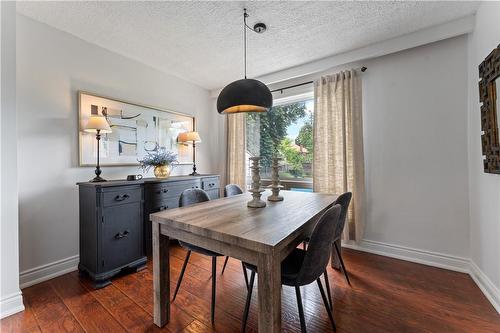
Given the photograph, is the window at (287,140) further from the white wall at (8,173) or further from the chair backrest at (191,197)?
the white wall at (8,173)

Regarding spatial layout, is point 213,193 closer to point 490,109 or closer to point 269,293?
point 269,293

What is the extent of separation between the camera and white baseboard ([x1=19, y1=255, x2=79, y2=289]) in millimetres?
2041

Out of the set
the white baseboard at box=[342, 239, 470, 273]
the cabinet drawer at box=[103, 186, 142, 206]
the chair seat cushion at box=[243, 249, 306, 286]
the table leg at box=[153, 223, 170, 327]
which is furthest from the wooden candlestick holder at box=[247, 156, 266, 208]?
the white baseboard at box=[342, 239, 470, 273]

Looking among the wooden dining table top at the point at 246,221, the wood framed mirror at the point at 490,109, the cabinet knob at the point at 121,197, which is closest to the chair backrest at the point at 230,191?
the wooden dining table top at the point at 246,221

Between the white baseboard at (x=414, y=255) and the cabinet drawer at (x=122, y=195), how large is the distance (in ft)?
8.86

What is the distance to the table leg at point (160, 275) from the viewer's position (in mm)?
1502

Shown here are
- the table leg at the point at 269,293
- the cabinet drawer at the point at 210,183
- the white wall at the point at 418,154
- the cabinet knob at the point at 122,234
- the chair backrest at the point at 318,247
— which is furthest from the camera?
the cabinet drawer at the point at 210,183

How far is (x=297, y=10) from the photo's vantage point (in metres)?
2.04

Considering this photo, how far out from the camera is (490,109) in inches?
69.7

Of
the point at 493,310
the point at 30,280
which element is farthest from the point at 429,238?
the point at 30,280

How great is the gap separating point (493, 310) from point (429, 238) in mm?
856

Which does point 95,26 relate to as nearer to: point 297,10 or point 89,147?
point 89,147

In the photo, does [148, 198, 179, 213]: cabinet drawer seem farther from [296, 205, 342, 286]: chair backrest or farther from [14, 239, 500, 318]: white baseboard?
[296, 205, 342, 286]: chair backrest

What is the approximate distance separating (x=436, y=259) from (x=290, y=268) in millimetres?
2096
